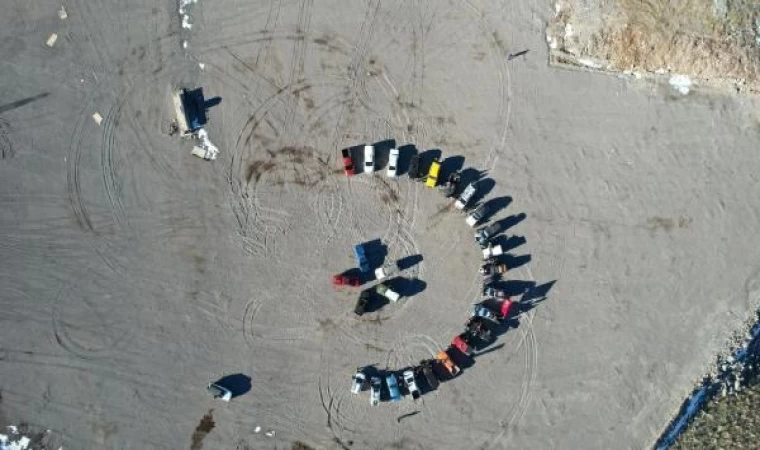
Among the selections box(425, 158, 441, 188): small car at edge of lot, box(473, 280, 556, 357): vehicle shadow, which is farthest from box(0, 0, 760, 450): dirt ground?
box(425, 158, 441, 188): small car at edge of lot

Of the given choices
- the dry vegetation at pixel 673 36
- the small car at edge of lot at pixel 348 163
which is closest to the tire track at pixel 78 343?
the small car at edge of lot at pixel 348 163

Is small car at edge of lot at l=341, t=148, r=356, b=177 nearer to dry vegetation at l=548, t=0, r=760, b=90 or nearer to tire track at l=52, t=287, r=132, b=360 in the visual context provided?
dry vegetation at l=548, t=0, r=760, b=90

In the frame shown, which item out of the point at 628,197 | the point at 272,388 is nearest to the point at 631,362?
the point at 628,197

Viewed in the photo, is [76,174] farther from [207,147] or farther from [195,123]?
[207,147]

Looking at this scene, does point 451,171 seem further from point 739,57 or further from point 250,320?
point 739,57

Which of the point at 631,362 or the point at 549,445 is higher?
the point at 631,362

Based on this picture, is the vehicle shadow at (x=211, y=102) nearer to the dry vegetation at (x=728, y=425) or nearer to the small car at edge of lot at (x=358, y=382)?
the small car at edge of lot at (x=358, y=382)
